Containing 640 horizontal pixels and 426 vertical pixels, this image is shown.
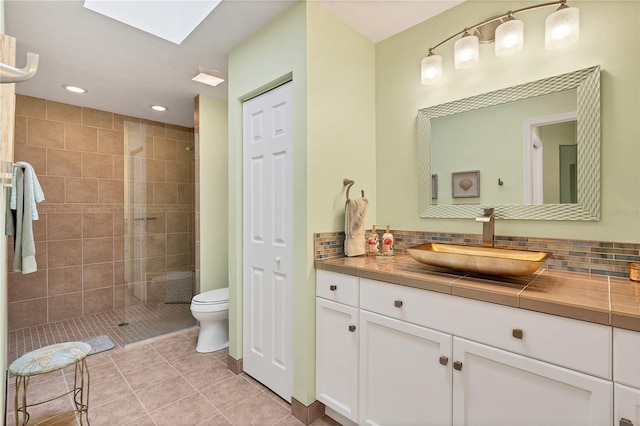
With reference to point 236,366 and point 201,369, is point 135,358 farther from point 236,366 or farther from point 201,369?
point 236,366

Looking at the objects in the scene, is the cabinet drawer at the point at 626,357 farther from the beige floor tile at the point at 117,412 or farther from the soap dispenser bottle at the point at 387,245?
the beige floor tile at the point at 117,412

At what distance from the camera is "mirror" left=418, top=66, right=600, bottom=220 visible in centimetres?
143

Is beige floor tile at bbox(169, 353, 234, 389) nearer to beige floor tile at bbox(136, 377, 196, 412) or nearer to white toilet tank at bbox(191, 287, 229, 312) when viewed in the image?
beige floor tile at bbox(136, 377, 196, 412)

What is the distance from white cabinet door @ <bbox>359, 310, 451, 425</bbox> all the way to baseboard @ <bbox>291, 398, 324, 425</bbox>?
31cm

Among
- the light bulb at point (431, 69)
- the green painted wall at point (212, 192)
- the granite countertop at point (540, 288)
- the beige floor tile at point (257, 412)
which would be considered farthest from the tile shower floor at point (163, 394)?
the light bulb at point (431, 69)

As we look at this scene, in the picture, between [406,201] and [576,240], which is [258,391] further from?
[576,240]

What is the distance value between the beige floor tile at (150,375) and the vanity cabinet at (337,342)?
4.02 feet

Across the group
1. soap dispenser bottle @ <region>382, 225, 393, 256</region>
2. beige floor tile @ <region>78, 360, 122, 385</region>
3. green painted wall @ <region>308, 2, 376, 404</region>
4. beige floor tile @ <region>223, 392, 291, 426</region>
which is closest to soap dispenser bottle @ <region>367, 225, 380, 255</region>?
soap dispenser bottle @ <region>382, 225, 393, 256</region>

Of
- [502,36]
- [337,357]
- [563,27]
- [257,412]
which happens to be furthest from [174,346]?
[563,27]

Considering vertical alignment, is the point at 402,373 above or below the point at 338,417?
above

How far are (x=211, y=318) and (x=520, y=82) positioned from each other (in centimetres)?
270

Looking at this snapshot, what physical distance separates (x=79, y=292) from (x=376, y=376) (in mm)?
3471

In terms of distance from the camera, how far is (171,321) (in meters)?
3.12

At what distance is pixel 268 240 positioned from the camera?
2014mm
